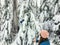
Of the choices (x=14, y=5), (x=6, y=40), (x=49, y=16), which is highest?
(x=14, y=5)

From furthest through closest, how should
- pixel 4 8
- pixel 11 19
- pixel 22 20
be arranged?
1. pixel 4 8
2. pixel 11 19
3. pixel 22 20

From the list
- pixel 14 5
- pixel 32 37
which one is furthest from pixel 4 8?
pixel 32 37

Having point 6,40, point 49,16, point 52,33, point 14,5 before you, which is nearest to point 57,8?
point 49,16

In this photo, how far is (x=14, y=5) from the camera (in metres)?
4.12

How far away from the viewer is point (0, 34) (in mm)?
4219

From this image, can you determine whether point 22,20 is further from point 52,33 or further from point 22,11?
point 52,33

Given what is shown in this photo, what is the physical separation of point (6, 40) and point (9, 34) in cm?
15

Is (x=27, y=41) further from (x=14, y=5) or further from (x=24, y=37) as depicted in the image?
(x=14, y=5)

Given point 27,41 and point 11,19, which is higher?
point 11,19

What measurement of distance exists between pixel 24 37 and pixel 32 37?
16 cm

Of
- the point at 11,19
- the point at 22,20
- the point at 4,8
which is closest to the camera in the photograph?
the point at 22,20

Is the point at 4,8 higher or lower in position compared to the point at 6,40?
higher

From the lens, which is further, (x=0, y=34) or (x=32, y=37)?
(x=0, y=34)

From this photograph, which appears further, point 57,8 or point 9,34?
point 57,8
